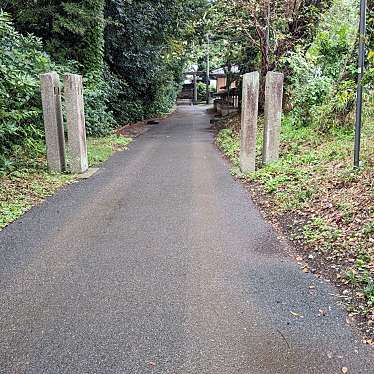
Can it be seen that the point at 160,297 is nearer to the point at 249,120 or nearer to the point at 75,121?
the point at 249,120

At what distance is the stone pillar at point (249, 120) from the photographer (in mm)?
Result: 7072

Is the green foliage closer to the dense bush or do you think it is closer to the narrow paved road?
the narrow paved road

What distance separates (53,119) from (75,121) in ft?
1.45

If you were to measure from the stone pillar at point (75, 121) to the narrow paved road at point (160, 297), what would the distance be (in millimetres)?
1996

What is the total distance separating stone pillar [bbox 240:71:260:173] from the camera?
278 inches

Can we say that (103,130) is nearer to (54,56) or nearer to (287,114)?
(54,56)

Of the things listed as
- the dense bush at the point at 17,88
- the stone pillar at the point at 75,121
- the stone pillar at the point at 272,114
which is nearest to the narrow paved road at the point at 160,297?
the stone pillar at the point at 75,121

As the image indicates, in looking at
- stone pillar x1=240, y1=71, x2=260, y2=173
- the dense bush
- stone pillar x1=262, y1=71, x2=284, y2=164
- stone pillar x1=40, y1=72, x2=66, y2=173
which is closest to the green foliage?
stone pillar x1=262, y1=71, x2=284, y2=164

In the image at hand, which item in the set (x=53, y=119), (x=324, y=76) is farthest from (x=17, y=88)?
(x=324, y=76)

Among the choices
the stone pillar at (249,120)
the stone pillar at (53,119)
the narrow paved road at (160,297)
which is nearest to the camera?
the narrow paved road at (160,297)

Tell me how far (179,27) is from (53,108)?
1210 centimetres

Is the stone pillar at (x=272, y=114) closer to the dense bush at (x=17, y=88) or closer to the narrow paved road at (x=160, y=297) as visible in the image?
the narrow paved road at (x=160, y=297)

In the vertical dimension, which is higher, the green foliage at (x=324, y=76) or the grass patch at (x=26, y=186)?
the green foliage at (x=324, y=76)

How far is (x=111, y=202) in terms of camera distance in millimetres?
5727
